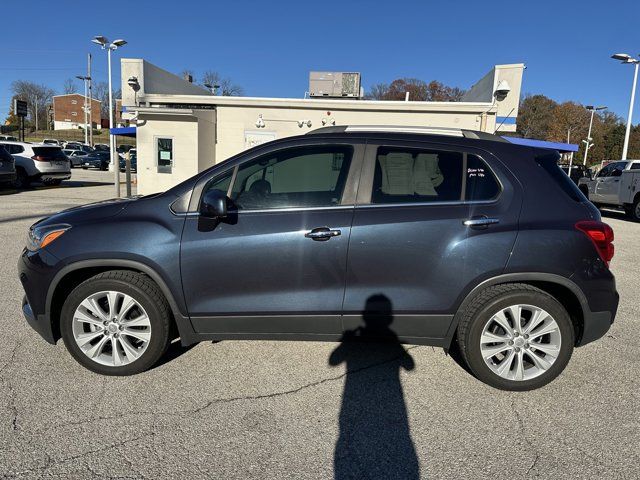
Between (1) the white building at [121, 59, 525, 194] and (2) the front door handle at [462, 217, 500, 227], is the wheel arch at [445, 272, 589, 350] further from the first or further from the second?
(1) the white building at [121, 59, 525, 194]

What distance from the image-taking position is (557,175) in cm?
329

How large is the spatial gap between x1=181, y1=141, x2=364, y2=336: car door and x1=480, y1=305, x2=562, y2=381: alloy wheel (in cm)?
111

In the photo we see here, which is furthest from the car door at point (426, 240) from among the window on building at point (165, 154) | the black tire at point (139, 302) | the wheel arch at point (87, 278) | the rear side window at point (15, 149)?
the rear side window at point (15, 149)

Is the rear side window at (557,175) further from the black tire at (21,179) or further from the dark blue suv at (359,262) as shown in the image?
the black tire at (21,179)

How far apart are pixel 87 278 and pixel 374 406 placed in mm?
2264

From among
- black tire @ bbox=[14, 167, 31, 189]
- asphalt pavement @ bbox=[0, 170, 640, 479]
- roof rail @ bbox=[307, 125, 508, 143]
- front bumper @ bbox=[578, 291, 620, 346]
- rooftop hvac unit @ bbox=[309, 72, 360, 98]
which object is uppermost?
rooftop hvac unit @ bbox=[309, 72, 360, 98]

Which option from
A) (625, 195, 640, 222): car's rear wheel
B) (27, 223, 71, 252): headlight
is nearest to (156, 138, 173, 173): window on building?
(27, 223, 71, 252): headlight

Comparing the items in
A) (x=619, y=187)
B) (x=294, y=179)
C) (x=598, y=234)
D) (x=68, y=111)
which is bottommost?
(x=598, y=234)

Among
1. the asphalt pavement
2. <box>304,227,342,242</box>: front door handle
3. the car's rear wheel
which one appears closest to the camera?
the asphalt pavement

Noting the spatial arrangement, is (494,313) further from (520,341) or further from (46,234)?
(46,234)

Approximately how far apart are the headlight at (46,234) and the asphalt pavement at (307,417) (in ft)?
3.09

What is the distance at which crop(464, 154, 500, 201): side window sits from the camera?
10.5 ft

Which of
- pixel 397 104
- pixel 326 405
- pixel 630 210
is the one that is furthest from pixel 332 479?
pixel 630 210

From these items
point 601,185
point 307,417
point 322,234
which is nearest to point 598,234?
point 322,234
